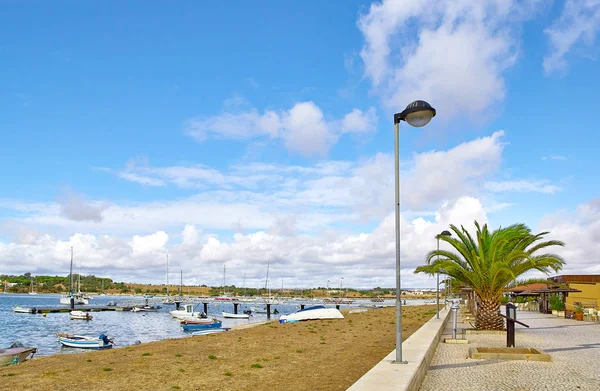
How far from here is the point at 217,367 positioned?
14.7 m

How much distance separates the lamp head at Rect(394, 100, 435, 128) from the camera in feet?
32.9

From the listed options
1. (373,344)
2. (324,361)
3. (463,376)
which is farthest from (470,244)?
(463,376)

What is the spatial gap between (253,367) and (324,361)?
229 cm

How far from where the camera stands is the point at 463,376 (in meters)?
11.6

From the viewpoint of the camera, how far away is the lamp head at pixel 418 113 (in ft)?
32.9

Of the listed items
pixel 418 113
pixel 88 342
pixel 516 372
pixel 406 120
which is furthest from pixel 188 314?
pixel 418 113

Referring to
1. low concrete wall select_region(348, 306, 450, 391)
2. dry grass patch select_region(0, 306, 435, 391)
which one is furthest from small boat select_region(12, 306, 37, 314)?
low concrete wall select_region(348, 306, 450, 391)

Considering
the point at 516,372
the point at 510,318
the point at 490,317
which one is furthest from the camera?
the point at 490,317

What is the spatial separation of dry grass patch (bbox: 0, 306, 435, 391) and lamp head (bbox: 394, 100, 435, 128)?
5.68 metres

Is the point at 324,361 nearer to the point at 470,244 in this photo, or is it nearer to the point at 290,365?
the point at 290,365

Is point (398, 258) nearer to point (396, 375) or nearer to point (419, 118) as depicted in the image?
point (396, 375)

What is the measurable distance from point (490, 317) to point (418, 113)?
16679 mm

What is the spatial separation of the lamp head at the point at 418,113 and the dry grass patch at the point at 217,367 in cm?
568

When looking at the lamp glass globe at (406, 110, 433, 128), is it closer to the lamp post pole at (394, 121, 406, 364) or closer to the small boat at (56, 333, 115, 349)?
the lamp post pole at (394, 121, 406, 364)
